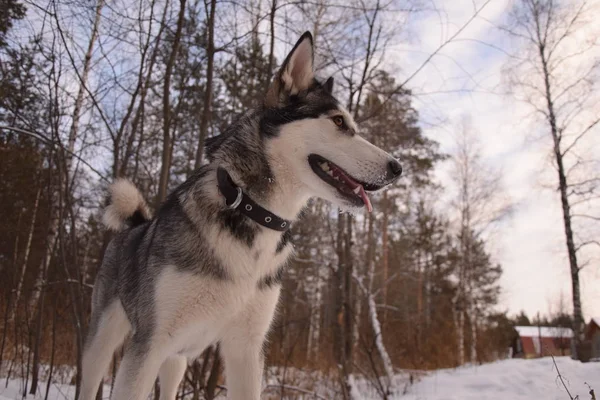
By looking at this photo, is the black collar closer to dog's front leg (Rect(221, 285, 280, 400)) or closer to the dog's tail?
dog's front leg (Rect(221, 285, 280, 400))

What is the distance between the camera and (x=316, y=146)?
241 cm

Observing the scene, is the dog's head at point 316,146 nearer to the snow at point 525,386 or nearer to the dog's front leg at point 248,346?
the dog's front leg at point 248,346

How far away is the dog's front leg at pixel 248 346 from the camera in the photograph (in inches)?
96.2

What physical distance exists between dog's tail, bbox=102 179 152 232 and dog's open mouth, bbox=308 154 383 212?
77.4 inches

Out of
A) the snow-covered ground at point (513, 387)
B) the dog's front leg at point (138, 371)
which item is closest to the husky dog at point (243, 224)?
the dog's front leg at point (138, 371)

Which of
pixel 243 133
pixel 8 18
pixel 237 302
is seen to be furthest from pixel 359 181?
pixel 8 18

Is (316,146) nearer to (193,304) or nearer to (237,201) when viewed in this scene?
(237,201)

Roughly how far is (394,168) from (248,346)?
1306 mm

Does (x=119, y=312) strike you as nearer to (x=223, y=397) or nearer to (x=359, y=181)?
(x=359, y=181)

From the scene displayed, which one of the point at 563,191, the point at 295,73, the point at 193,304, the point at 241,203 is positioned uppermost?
the point at 563,191

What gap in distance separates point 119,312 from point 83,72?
2743 mm

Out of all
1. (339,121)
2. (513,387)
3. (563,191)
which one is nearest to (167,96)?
(339,121)

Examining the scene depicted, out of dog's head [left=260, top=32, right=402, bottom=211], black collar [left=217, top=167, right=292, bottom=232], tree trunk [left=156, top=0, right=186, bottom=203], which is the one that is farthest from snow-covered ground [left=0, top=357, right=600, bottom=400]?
black collar [left=217, top=167, right=292, bottom=232]

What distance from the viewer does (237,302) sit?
2.33 metres
